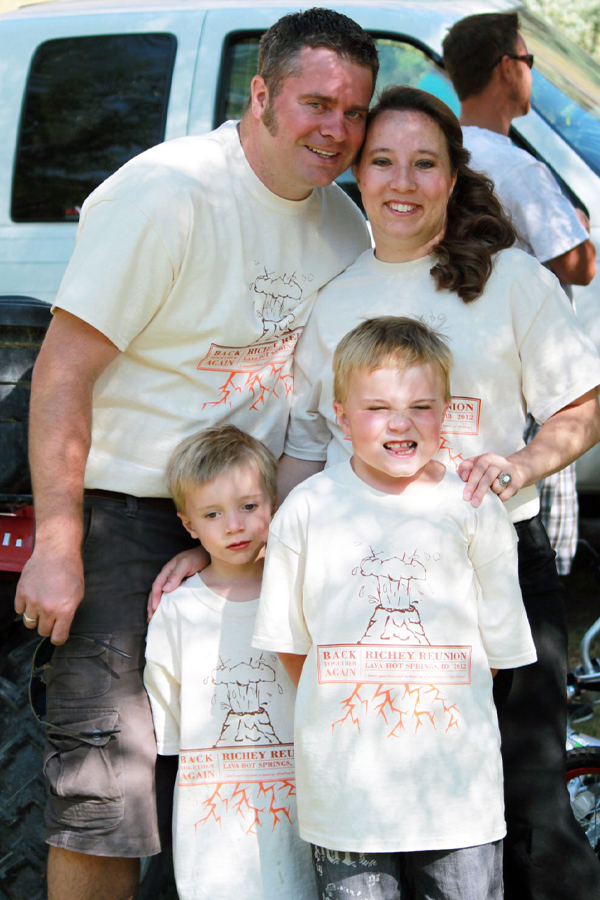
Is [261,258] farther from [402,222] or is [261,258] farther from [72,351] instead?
[72,351]

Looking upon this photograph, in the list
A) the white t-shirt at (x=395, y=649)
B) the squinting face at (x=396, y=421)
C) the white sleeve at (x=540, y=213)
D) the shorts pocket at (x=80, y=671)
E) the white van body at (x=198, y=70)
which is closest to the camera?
the white t-shirt at (x=395, y=649)

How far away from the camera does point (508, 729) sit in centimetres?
232

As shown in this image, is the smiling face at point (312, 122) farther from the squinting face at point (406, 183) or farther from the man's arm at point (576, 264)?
the man's arm at point (576, 264)

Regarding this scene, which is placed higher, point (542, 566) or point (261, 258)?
point (261, 258)

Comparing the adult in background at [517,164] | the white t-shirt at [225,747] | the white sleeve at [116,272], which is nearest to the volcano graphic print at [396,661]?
the white t-shirt at [225,747]

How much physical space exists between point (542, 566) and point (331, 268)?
98 centimetres

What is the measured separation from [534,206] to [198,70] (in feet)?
5.77

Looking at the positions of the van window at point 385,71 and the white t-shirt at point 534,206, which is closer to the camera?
the white t-shirt at point 534,206

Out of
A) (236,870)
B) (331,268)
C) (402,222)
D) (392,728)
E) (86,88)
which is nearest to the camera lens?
(392,728)

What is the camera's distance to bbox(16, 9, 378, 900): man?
7.39 feet

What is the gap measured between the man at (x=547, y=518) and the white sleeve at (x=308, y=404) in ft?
2.17

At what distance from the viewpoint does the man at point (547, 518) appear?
7.27 ft

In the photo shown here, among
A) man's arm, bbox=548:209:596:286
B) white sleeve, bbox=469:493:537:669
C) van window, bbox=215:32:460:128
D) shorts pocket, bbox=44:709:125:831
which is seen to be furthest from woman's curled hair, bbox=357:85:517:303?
van window, bbox=215:32:460:128

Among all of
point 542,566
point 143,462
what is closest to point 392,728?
point 542,566
